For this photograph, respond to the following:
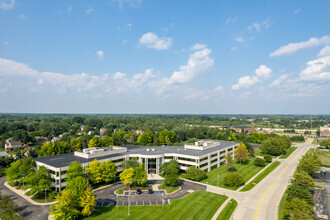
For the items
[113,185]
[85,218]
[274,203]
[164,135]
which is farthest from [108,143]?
[274,203]

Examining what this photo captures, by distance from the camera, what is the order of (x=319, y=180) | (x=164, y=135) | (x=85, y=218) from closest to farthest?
(x=85, y=218), (x=319, y=180), (x=164, y=135)

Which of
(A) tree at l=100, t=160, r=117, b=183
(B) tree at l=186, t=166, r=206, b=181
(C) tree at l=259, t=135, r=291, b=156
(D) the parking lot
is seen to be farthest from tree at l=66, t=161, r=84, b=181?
(C) tree at l=259, t=135, r=291, b=156

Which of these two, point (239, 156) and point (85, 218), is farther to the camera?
point (239, 156)

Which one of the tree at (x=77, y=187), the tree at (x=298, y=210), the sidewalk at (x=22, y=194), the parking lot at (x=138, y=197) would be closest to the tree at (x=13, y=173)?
the sidewalk at (x=22, y=194)

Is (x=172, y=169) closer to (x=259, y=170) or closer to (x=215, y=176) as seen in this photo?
(x=215, y=176)

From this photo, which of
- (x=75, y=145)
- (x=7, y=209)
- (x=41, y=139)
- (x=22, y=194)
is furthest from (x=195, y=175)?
(x=41, y=139)

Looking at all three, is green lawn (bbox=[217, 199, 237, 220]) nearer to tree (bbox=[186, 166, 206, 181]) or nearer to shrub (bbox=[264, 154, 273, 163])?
tree (bbox=[186, 166, 206, 181])
